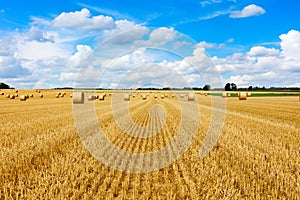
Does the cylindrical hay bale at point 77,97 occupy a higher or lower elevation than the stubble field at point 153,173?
higher

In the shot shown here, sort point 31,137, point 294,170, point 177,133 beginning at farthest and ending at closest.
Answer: point 177,133
point 31,137
point 294,170

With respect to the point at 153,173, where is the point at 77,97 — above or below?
above

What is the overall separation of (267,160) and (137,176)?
319cm

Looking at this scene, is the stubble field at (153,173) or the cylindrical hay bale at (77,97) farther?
the cylindrical hay bale at (77,97)

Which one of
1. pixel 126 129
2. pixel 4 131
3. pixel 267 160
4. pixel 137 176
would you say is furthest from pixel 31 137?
pixel 267 160

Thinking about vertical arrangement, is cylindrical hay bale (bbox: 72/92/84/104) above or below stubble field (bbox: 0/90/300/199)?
above

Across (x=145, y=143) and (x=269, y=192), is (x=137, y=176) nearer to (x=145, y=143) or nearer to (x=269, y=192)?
(x=269, y=192)

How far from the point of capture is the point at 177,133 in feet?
36.7

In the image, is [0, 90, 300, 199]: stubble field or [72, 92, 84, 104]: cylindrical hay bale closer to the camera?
[0, 90, 300, 199]: stubble field

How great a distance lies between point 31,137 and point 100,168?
4462 mm

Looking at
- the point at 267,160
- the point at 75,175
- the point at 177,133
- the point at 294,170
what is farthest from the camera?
the point at 177,133

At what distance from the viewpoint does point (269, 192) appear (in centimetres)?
495

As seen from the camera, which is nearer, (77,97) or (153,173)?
(153,173)

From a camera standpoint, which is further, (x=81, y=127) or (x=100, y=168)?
(x=81, y=127)
